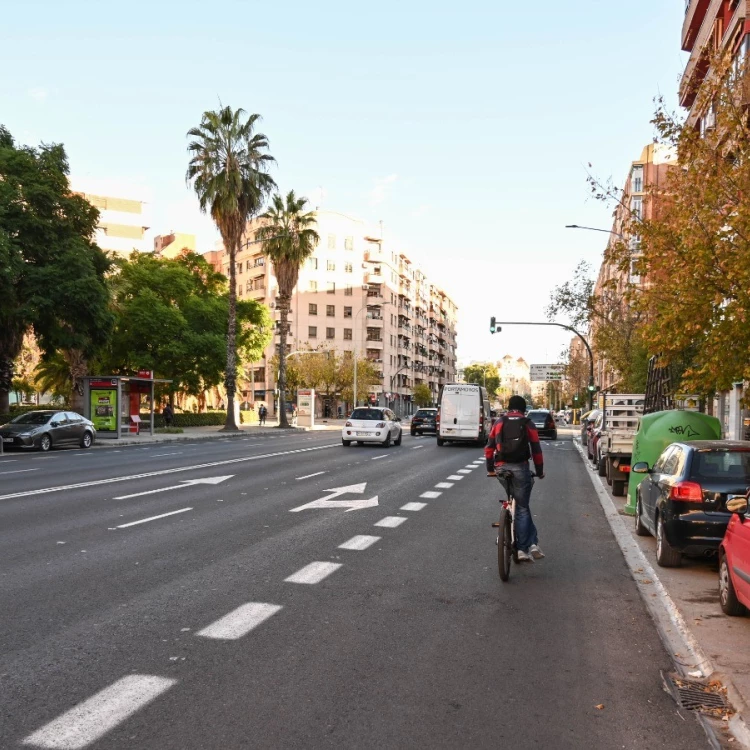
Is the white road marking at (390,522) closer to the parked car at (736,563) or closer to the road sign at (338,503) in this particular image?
the road sign at (338,503)

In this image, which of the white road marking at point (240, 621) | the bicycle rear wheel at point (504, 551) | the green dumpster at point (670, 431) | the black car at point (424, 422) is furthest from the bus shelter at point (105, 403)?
the white road marking at point (240, 621)

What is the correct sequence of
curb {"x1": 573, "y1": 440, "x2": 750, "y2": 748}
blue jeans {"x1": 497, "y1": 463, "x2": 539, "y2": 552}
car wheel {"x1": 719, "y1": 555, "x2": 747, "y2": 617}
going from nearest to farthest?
1. curb {"x1": 573, "y1": 440, "x2": 750, "y2": 748}
2. car wheel {"x1": 719, "y1": 555, "x2": 747, "y2": 617}
3. blue jeans {"x1": 497, "y1": 463, "x2": 539, "y2": 552}

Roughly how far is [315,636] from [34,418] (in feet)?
87.0

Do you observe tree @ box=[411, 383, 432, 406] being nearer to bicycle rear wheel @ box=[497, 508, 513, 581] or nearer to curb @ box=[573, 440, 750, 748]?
curb @ box=[573, 440, 750, 748]

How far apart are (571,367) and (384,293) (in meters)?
39.8

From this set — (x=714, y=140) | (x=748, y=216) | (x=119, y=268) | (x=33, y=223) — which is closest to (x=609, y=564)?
(x=748, y=216)

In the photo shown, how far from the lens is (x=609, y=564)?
8.89 metres

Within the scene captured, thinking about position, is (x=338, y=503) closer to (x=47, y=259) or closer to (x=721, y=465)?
(x=721, y=465)

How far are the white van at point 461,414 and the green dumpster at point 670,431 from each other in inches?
816

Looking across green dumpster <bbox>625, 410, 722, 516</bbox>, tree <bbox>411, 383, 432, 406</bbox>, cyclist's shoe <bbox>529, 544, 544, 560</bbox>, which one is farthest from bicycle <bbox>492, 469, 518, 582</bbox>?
tree <bbox>411, 383, 432, 406</bbox>

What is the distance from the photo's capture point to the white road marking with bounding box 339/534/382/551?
944 cm

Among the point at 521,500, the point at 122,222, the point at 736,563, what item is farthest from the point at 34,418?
the point at 122,222

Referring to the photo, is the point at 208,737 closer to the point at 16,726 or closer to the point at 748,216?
the point at 16,726

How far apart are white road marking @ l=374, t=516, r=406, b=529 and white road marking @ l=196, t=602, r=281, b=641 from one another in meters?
4.70
